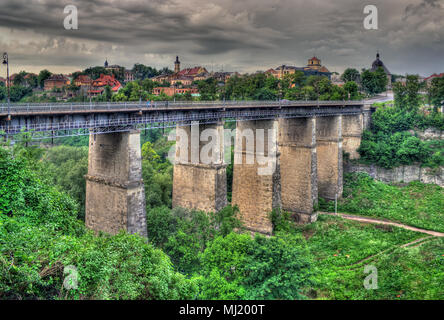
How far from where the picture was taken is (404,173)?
2048 inches

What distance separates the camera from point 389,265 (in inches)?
1078

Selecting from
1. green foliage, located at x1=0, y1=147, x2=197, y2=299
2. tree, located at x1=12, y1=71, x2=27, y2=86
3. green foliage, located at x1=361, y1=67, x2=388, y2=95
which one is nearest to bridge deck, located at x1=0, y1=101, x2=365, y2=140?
green foliage, located at x1=0, y1=147, x2=197, y2=299

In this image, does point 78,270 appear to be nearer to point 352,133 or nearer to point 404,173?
point 404,173

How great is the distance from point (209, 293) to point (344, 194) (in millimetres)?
37250

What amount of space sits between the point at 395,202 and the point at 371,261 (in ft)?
61.4

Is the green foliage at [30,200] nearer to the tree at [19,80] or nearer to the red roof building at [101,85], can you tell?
the red roof building at [101,85]

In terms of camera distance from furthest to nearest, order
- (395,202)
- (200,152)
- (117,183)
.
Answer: (395,202), (200,152), (117,183)

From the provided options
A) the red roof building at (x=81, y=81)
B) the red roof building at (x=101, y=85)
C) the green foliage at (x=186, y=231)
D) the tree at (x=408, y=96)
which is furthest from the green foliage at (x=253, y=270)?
the red roof building at (x=81, y=81)

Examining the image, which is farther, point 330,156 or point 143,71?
point 143,71

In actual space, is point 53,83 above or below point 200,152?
above

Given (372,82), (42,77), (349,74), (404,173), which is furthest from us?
(349,74)

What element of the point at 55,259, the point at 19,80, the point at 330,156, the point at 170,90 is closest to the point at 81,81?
the point at 170,90

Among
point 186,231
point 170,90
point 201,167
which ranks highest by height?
point 170,90

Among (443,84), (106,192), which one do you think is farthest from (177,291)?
(443,84)
